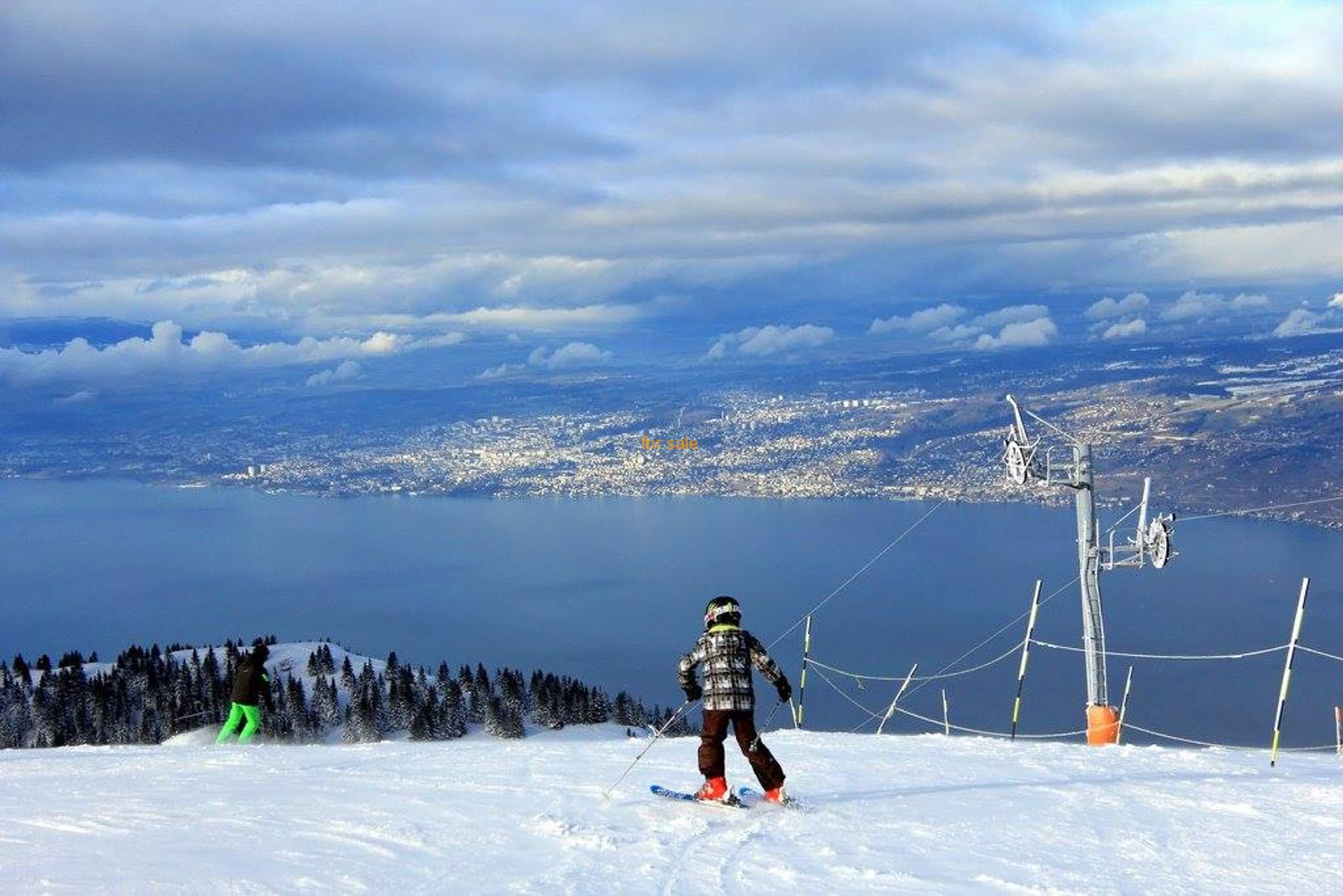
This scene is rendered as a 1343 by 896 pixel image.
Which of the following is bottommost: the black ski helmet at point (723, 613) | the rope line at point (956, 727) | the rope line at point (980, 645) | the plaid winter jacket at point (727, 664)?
the rope line at point (980, 645)

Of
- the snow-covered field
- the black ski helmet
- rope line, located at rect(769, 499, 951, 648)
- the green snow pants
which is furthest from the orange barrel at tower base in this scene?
rope line, located at rect(769, 499, 951, 648)

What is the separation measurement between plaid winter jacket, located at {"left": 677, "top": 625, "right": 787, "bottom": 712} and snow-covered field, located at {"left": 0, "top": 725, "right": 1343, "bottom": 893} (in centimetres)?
73

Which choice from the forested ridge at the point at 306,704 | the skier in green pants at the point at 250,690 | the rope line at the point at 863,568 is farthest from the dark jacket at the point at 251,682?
the rope line at the point at 863,568

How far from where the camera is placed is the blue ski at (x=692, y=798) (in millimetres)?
8258

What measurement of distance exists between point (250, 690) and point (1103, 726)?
1015 centimetres

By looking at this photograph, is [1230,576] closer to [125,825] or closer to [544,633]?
[544,633]

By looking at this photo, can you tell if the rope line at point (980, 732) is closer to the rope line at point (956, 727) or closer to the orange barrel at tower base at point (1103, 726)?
the rope line at point (956, 727)

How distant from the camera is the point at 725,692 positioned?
8336mm

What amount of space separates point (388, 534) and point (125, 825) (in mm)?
154486

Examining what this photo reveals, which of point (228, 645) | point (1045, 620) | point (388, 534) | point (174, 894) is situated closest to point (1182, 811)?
point (174, 894)

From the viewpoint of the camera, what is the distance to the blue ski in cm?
826

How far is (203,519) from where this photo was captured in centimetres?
18438

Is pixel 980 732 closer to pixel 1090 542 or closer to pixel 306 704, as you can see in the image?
pixel 1090 542

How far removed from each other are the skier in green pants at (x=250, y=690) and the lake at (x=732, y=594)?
54.9 m
